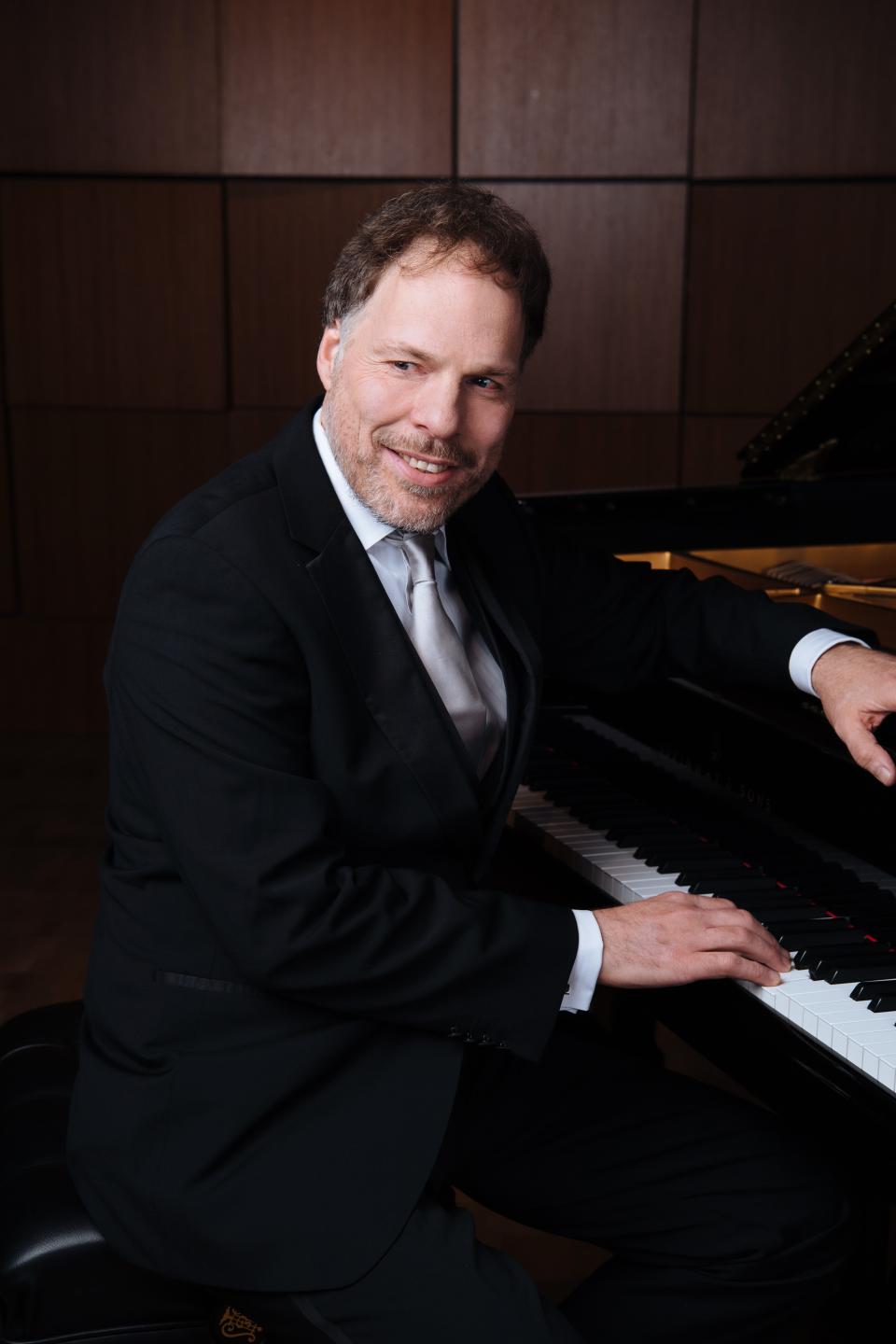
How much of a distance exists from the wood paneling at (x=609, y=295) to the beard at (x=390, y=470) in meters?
3.95

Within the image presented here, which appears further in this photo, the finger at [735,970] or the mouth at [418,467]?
the mouth at [418,467]

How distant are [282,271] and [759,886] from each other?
4.39 meters

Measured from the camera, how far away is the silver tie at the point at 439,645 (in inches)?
55.8

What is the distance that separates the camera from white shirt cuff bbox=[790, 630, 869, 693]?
62.6 inches

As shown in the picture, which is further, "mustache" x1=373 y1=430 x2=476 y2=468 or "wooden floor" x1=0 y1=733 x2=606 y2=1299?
Answer: "wooden floor" x1=0 y1=733 x2=606 y2=1299

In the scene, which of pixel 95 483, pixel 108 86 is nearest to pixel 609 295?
pixel 108 86

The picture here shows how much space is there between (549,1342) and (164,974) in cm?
48

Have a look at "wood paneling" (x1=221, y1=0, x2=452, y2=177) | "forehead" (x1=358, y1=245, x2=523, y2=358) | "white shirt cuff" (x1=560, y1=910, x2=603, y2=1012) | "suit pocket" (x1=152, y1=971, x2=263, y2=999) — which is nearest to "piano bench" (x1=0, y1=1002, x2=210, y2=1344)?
"suit pocket" (x1=152, y1=971, x2=263, y2=999)

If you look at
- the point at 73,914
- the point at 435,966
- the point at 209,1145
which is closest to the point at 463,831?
the point at 435,966

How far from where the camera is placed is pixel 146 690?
3.97 ft

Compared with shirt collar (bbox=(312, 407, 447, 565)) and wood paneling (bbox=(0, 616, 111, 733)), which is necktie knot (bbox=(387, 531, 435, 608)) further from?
wood paneling (bbox=(0, 616, 111, 733))

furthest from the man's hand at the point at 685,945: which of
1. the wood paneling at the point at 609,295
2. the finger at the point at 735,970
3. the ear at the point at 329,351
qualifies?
the wood paneling at the point at 609,295

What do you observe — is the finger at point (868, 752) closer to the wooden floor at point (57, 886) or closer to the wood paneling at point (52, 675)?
the wooden floor at point (57, 886)

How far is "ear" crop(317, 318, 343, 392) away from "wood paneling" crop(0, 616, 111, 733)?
430cm
